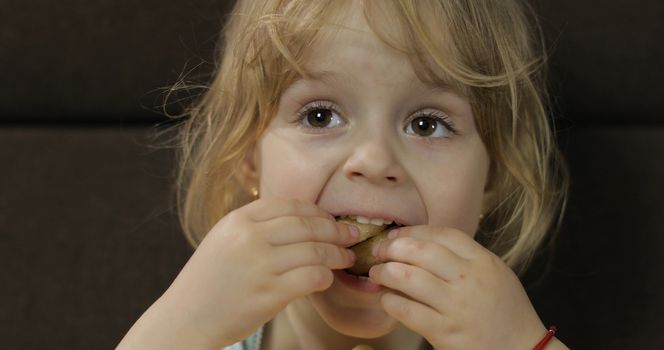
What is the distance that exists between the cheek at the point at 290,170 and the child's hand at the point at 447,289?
4.0 inches

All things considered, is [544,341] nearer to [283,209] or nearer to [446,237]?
[446,237]

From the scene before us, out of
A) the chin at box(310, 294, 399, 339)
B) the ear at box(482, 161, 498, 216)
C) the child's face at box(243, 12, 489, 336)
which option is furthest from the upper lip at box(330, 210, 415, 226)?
the ear at box(482, 161, 498, 216)

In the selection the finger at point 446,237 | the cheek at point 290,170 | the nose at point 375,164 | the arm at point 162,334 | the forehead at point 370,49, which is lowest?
the arm at point 162,334

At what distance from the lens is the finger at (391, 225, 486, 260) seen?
1.06 m

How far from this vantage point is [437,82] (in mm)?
1115

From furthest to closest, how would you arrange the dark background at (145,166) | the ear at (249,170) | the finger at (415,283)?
the dark background at (145,166), the ear at (249,170), the finger at (415,283)

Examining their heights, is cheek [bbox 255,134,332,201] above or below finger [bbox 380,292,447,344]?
above

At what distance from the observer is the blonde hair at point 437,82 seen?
1.11 meters

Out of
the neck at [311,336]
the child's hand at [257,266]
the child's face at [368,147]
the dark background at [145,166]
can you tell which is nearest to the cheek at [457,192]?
the child's face at [368,147]

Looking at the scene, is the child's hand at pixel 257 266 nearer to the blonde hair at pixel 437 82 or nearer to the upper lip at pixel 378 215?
the upper lip at pixel 378 215

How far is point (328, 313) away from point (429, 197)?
0.18 meters

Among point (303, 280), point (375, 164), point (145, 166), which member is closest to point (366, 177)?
point (375, 164)

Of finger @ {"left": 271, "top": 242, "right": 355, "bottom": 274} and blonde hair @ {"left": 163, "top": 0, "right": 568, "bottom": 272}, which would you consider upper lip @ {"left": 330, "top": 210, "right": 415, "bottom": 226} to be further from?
blonde hair @ {"left": 163, "top": 0, "right": 568, "bottom": 272}

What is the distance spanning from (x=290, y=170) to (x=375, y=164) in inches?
4.6
